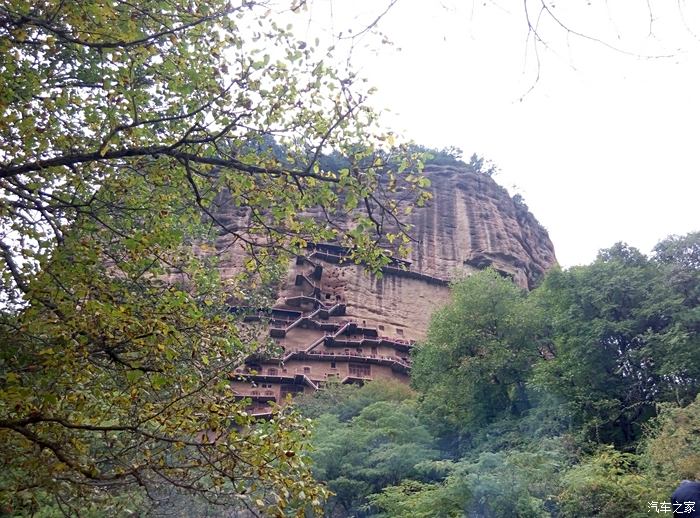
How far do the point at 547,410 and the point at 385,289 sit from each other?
2308 cm

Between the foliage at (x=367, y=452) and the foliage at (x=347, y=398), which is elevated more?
the foliage at (x=347, y=398)

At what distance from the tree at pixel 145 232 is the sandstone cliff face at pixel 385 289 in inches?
937

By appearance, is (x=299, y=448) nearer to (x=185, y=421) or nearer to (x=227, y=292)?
(x=185, y=421)

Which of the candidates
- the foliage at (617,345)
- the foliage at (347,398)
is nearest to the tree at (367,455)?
the foliage at (617,345)

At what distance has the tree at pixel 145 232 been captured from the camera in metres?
4.88

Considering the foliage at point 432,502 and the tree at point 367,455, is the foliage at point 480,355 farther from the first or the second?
the foliage at point 432,502

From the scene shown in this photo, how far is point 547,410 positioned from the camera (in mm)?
18688


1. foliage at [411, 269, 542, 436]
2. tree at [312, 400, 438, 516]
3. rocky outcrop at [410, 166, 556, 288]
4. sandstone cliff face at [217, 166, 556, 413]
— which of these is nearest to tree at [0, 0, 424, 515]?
tree at [312, 400, 438, 516]

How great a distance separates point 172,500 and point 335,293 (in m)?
27.9

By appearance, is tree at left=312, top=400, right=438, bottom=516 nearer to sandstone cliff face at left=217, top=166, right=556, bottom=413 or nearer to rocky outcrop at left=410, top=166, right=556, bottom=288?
sandstone cliff face at left=217, top=166, right=556, bottom=413

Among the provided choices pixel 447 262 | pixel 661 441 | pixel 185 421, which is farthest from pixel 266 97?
pixel 447 262

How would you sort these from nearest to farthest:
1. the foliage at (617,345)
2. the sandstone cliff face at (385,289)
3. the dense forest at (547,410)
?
the dense forest at (547,410)
the foliage at (617,345)
the sandstone cliff face at (385,289)

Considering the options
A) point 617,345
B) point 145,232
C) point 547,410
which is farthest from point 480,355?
point 145,232

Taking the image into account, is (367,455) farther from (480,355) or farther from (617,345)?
(617,345)
